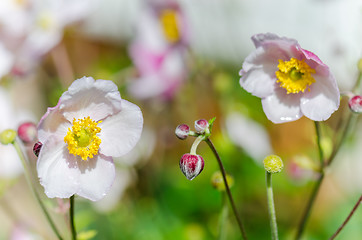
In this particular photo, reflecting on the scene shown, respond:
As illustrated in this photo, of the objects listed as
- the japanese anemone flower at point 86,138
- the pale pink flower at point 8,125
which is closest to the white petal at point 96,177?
the japanese anemone flower at point 86,138

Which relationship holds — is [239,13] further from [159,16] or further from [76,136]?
[76,136]

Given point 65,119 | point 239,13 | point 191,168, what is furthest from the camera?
point 239,13

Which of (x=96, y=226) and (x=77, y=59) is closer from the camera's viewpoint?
(x=96, y=226)

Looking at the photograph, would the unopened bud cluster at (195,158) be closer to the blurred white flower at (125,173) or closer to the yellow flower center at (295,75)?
the yellow flower center at (295,75)

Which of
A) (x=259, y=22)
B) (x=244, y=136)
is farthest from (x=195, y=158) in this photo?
(x=259, y=22)

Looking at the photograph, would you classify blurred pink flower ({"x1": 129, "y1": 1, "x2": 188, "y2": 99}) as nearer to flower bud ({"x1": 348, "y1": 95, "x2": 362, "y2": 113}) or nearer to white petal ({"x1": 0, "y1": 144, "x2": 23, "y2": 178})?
white petal ({"x1": 0, "y1": 144, "x2": 23, "y2": 178})

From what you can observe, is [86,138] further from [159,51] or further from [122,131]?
[159,51]

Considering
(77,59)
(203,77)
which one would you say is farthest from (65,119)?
(77,59)

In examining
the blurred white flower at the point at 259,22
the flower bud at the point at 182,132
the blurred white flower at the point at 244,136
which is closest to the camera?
the flower bud at the point at 182,132
